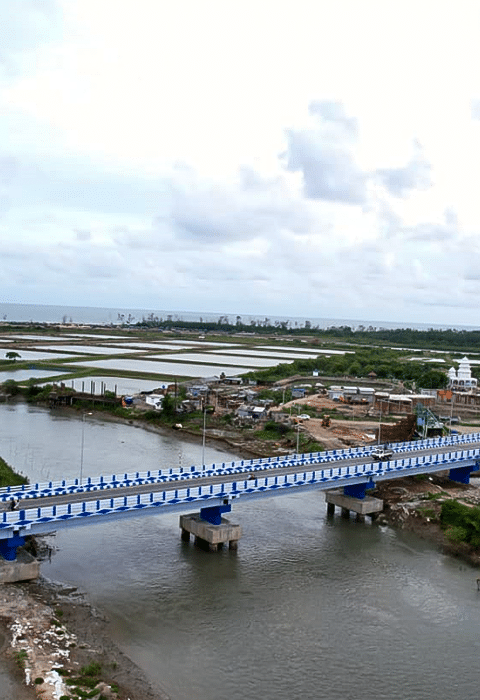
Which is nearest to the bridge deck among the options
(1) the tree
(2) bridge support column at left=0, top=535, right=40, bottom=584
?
(2) bridge support column at left=0, top=535, right=40, bottom=584

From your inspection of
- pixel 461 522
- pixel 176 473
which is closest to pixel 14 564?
pixel 176 473

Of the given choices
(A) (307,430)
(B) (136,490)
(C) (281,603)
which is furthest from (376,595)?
(A) (307,430)

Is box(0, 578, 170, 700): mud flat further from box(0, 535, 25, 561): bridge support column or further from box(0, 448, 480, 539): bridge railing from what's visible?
box(0, 448, 480, 539): bridge railing

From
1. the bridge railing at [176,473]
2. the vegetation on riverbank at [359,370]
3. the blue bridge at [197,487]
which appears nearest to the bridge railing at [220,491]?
the blue bridge at [197,487]

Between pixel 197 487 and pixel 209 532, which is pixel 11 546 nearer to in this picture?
pixel 197 487

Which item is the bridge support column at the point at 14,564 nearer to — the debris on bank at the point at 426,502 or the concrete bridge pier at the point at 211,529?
Result: the concrete bridge pier at the point at 211,529

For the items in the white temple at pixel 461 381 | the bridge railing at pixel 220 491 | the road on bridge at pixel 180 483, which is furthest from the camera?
the white temple at pixel 461 381
